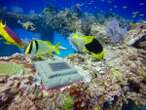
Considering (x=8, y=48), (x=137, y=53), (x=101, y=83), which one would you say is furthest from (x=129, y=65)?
(x=8, y=48)

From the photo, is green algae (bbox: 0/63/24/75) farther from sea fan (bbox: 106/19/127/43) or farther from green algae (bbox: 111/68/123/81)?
sea fan (bbox: 106/19/127/43)

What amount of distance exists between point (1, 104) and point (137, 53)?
4666 millimetres

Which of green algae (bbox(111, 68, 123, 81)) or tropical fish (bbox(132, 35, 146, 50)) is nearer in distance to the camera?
green algae (bbox(111, 68, 123, 81))

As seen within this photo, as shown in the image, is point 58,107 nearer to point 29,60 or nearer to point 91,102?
point 91,102

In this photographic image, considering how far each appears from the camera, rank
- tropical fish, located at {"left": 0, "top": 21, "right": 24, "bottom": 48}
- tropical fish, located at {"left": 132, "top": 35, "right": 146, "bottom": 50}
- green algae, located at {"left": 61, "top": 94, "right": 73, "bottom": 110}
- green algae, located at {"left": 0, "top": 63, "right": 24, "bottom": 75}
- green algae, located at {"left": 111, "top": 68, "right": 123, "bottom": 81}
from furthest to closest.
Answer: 1. tropical fish, located at {"left": 132, "top": 35, "right": 146, "bottom": 50}
2. green algae, located at {"left": 111, "top": 68, "right": 123, "bottom": 81}
3. green algae, located at {"left": 0, "top": 63, "right": 24, "bottom": 75}
4. green algae, located at {"left": 61, "top": 94, "right": 73, "bottom": 110}
5. tropical fish, located at {"left": 0, "top": 21, "right": 24, "bottom": 48}

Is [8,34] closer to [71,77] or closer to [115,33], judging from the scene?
[71,77]

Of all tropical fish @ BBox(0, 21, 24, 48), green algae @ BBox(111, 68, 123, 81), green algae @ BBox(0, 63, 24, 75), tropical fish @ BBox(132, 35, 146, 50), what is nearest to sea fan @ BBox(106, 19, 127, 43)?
tropical fish @ BBox(132, 35, 146, 50)

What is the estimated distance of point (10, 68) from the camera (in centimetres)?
356

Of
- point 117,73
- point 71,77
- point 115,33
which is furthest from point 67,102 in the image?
point 115,33

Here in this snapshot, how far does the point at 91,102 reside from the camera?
3.53 metres

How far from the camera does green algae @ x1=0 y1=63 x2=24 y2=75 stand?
3.38 meters

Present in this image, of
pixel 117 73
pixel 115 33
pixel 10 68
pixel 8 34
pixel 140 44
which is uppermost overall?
pixel 115 33

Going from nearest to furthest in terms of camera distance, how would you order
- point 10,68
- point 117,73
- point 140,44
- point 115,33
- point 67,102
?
point 67,102
point 10,68
point 117,73
point 140,44
point 115,33

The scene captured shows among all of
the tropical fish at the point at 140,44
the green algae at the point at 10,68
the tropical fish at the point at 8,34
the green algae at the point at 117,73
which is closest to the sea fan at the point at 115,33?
the tropical fish at the point at 140,44
